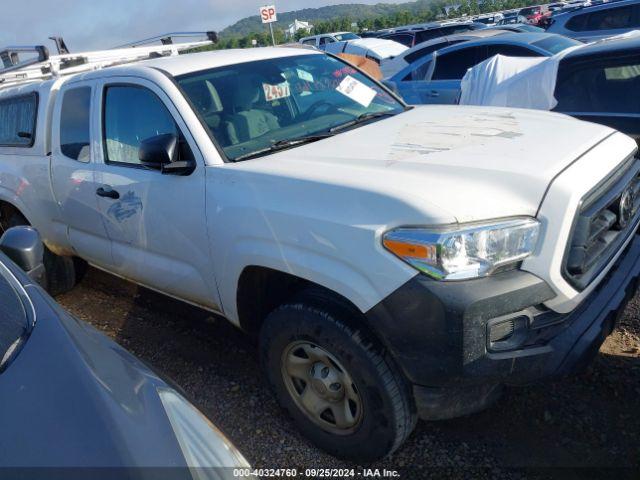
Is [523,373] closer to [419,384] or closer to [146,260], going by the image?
[419,384]

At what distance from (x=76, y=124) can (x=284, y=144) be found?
177cm

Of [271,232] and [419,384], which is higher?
[271,232]

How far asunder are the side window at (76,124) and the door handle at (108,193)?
1.00 ft

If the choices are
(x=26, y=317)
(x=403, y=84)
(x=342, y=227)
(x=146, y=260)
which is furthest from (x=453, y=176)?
(x=403, y=84)

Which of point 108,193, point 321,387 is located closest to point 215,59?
point 108,193

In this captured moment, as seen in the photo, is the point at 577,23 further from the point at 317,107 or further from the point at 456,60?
the point at 317,107

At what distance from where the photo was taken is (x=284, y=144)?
9.24ft

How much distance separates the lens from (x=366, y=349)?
2184 millimetres

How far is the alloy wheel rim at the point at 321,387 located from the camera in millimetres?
2393

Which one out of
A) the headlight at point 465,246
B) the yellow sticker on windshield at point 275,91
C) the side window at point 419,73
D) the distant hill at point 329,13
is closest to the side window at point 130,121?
the yellow sticker on windshield at point 275,91

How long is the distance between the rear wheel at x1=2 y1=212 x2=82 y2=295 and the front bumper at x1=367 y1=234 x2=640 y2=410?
11.2ft

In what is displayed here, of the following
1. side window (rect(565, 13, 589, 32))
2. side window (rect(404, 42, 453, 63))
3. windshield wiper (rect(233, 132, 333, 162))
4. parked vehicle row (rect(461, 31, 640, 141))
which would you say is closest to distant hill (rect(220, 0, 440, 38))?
side window (rect(565, 13, 589, 32))

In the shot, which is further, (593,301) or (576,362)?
(593,301)

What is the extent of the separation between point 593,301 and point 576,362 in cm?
32
